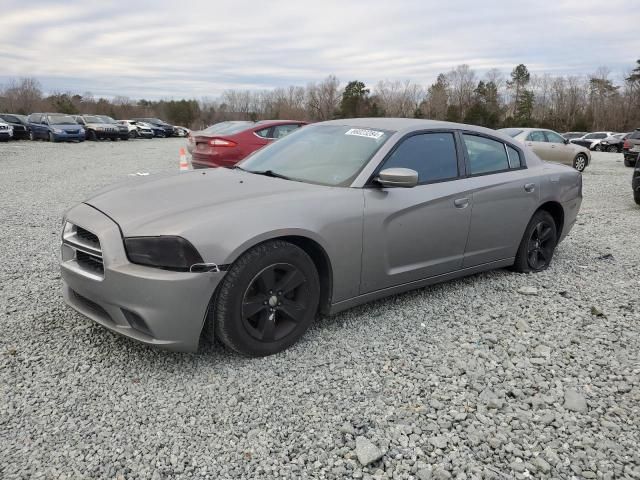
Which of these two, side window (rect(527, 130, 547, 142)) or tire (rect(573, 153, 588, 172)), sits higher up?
side window (rect(527, 130, 547, 142))

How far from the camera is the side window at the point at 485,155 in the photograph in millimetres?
4359

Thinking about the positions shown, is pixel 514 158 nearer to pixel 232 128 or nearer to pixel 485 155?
pixel 485 155

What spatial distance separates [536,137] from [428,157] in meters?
14.1

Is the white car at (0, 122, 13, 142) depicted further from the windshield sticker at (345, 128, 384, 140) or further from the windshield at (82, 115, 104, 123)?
the windshield sticker at (345, 128, 384, 140)

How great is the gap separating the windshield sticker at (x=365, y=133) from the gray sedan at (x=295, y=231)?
17mm

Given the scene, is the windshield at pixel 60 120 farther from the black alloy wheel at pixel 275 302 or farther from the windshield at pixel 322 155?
the black alloy wheel at pixel 275 302

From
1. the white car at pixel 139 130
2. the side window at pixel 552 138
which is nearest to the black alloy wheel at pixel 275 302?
the side window at pixel 552 138

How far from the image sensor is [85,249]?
305cm

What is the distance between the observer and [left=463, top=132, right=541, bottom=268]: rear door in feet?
14.0

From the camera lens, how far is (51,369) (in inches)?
117

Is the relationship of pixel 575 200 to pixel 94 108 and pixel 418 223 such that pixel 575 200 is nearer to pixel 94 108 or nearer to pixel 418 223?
pixel 418 223

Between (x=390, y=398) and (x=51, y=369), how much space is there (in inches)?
78.3

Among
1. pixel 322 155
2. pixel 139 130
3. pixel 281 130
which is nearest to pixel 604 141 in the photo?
pixel 281 130

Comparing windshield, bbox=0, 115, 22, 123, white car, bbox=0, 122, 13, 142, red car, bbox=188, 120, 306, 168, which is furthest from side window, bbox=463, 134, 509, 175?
windshield, bbox=0, 115, 22, 123
